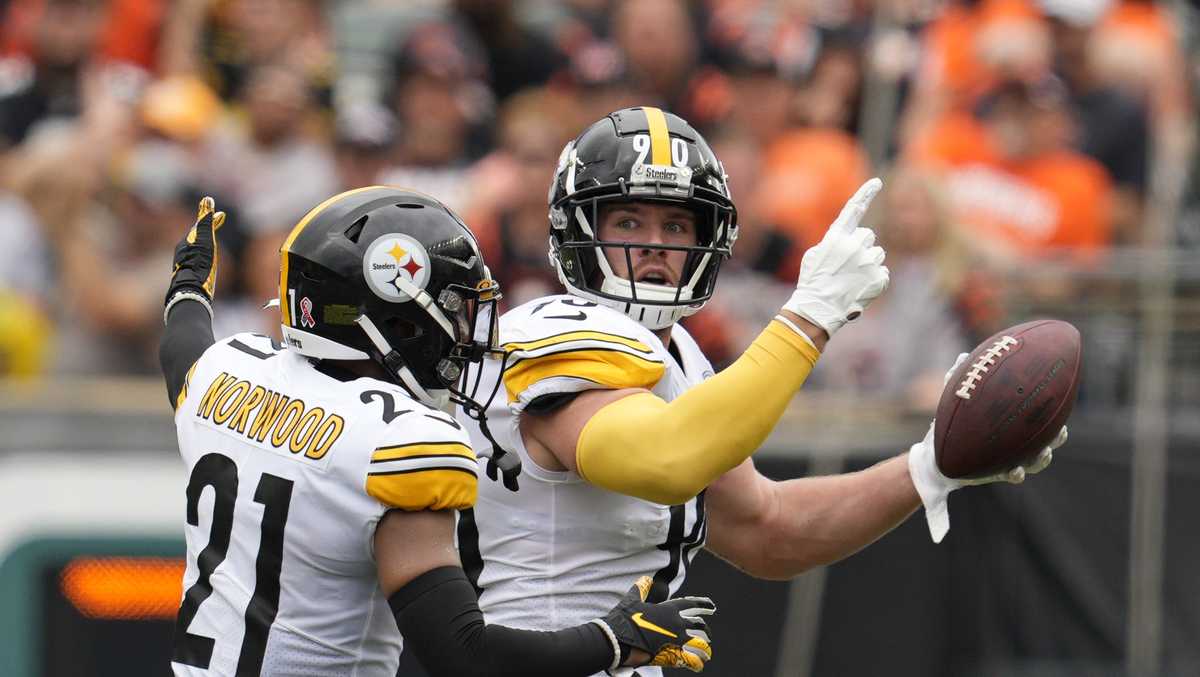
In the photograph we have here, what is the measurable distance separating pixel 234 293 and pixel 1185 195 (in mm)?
3921

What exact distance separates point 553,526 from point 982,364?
0.97 m

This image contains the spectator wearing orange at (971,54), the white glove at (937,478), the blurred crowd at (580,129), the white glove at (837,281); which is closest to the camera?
the white glove at (837,281)

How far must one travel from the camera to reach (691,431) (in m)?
3.52

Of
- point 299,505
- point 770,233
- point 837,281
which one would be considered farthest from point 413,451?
point 770,233

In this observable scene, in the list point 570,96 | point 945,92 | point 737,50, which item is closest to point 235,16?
point 570,96

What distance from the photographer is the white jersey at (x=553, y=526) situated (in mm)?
3785

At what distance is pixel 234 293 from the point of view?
7.53m

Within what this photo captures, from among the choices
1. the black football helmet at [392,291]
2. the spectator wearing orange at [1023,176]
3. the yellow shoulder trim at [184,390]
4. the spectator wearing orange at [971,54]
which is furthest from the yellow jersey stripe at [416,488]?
the spectator wearing orange at [971,54]

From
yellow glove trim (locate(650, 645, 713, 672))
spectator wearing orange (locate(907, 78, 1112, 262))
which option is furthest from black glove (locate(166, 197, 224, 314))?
spectator wearing orange (locate(907, 78, 1112, 262))

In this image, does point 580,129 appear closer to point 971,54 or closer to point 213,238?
point 971,54

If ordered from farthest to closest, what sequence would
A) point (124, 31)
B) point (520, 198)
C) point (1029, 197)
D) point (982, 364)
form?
1. point (124, 31)
2. point (1029, 197)
3. point (520, 198)
4. point (982, 364)

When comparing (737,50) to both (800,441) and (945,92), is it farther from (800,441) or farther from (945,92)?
(800,441)

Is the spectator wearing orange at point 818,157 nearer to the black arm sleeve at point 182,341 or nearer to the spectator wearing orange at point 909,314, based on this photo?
the spectator wearing orange at point 909,314

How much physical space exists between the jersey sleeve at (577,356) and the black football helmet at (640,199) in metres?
0.18
